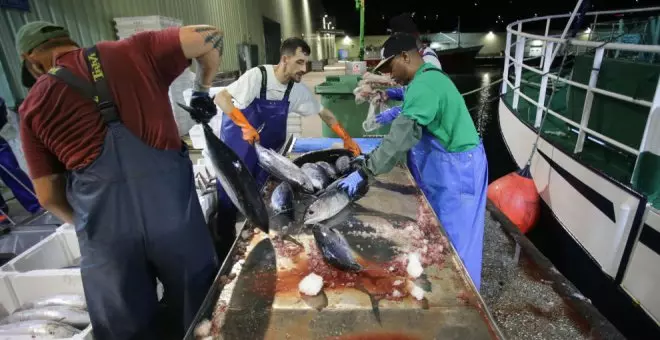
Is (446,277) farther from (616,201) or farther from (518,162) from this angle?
(518,162)

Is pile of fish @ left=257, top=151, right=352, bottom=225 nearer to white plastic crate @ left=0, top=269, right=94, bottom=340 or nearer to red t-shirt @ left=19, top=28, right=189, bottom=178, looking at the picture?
red t-shirt @ left=19, top=28, right=189, bottom=178

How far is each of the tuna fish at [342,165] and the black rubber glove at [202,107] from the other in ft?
4.43

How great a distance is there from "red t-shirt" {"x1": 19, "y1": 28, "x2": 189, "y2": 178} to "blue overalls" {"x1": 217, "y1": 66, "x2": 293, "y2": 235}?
1.69 m

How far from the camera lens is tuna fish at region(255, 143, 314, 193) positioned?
9.37ft

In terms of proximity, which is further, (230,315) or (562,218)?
(562,218)

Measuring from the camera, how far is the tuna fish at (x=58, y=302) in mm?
2459

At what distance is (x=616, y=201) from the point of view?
305 cm

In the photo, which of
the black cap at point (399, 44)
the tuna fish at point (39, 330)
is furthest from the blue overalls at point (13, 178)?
the black cap at point (399, 44)

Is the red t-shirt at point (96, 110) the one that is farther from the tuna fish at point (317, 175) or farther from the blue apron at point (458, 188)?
the blue apron at point (458, 188)

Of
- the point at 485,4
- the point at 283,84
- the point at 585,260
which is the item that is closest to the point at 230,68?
the point at 283,84

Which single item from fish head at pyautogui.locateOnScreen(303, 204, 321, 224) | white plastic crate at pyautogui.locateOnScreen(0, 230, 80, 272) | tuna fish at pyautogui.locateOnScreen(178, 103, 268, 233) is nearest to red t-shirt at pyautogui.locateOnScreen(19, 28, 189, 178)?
tuna fish at pyautogui.locateOnScreen(178, 103, 268, 233)

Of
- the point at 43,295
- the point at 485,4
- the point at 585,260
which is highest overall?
the point at 485,4

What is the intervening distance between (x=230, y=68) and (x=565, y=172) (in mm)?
12485

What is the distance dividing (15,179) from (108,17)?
3991mm
